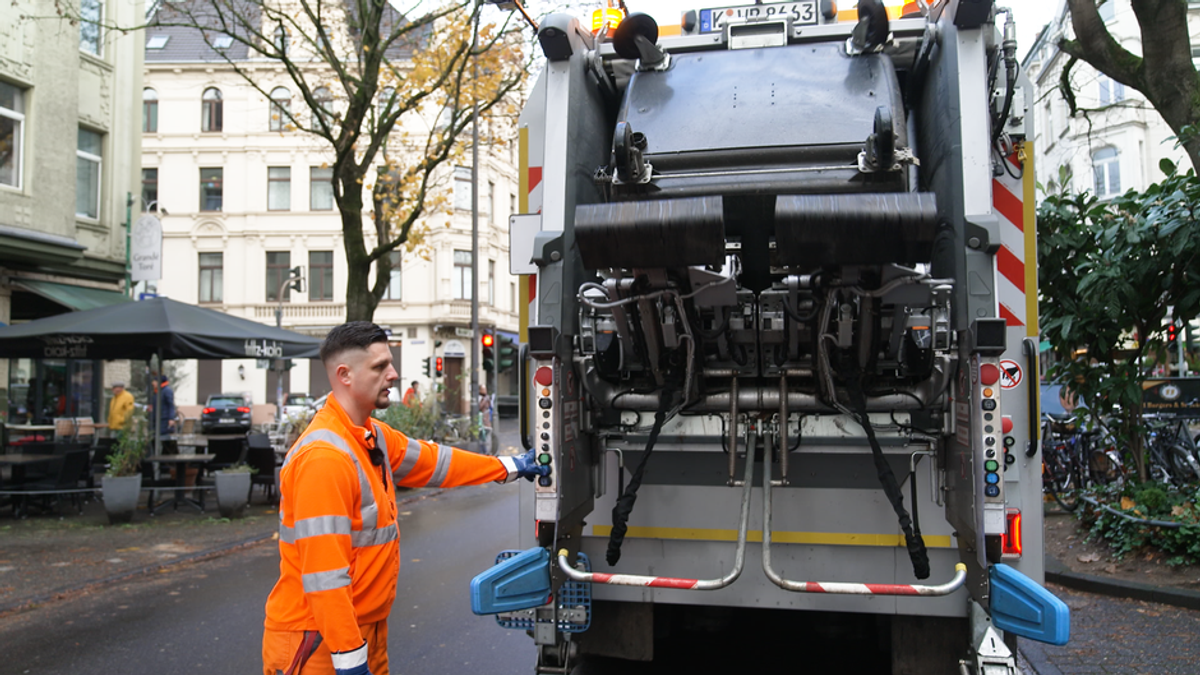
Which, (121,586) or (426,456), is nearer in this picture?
(426,456)

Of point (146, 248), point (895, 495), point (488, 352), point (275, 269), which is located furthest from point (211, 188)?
point (895, 495)

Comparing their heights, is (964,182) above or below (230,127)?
below

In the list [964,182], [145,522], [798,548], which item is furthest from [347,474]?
[145,522]

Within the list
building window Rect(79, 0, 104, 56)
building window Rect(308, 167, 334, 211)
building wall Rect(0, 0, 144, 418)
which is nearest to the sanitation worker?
building wall Rect(0, 0, 144, 418)

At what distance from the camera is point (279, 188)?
1463 inches

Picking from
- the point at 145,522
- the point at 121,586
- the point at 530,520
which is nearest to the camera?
the point at 530,520

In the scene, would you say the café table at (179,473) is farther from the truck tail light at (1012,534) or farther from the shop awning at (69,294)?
the truck tail light at (1012,534)

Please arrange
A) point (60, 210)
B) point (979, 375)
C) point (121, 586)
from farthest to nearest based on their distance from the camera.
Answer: point (60, 210)
point (121, 586)
point (979, 375)

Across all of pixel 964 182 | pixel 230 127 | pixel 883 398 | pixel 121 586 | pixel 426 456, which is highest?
pixel 230 127

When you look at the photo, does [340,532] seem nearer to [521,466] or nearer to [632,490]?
[521,466]

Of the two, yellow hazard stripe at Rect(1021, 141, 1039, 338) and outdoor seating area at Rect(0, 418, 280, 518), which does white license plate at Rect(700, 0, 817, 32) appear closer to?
yellow hazard stripe at Rect(1021, 141, 1039, 338)

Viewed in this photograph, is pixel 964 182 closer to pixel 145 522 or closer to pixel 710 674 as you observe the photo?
pixel 710 674

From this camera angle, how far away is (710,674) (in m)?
4.73

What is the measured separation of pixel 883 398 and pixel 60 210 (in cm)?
1496
